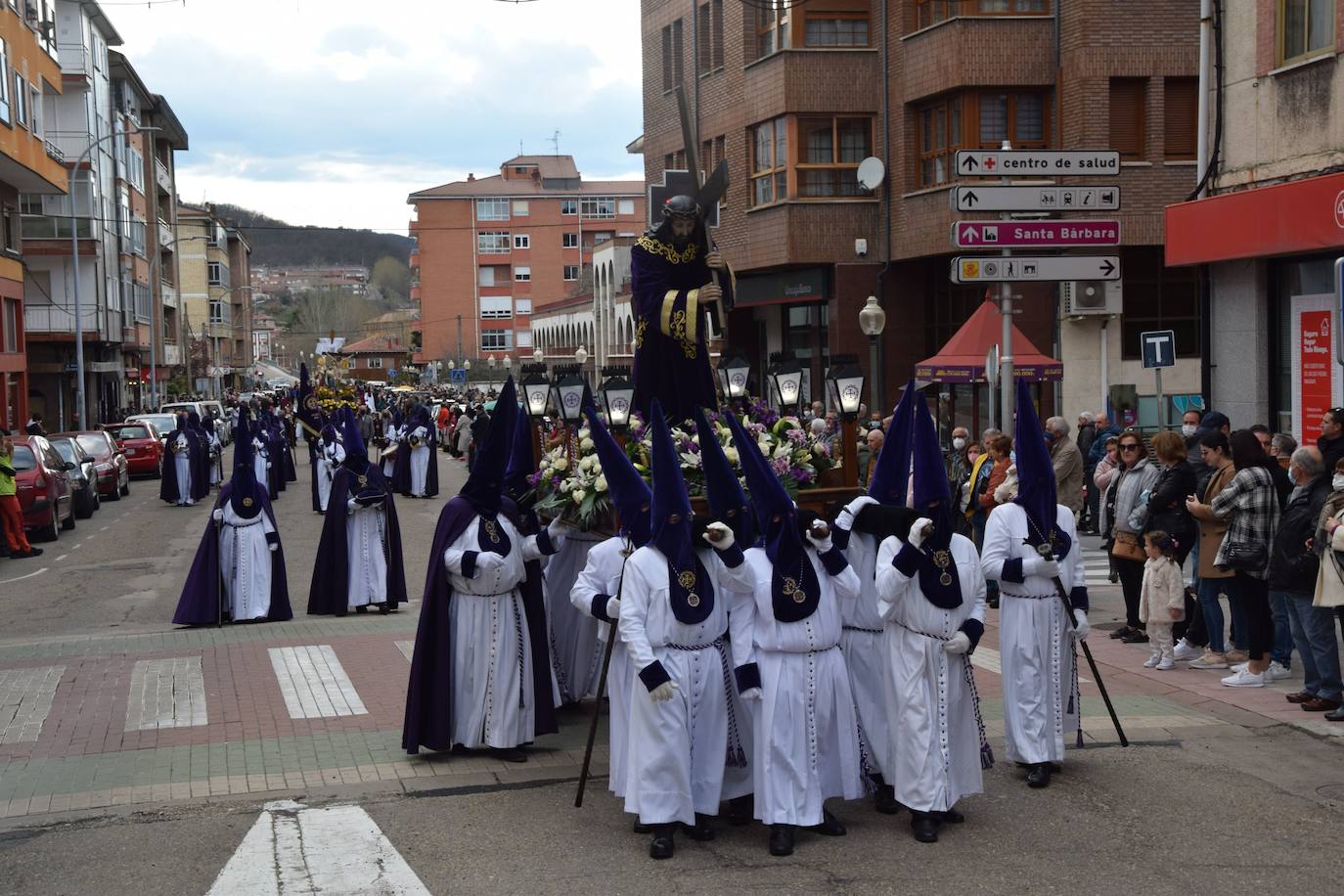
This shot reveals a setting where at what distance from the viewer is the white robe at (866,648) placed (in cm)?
827

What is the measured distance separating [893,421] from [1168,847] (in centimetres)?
260

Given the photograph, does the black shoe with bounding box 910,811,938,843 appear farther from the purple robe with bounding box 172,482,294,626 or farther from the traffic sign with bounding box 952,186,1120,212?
the purple robe with bounding box 172,482,294,626

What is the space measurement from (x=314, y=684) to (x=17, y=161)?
29518 mm

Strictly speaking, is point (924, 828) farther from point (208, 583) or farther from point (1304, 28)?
point (1304, 28)

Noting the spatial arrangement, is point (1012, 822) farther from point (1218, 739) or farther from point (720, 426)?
point (720, 426)

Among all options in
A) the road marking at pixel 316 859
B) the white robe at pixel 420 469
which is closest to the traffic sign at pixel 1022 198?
the road marking at pixel 316 859

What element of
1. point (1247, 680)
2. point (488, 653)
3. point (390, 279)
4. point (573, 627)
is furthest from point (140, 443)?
point (390, 279)

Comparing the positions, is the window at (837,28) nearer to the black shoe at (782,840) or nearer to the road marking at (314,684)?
the road marking at (314,684)

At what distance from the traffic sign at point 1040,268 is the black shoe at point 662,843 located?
9106 mm

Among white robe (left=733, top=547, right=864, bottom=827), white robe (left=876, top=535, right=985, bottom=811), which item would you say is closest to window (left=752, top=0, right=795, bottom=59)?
white robe (left=876, top=535, right=985, bottom=811)

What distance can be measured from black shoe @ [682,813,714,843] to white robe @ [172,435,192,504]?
25049 mm

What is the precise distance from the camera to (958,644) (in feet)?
25.1

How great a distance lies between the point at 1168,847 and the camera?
7227 millimetres

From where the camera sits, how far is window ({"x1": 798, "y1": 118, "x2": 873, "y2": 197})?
30328 mm
